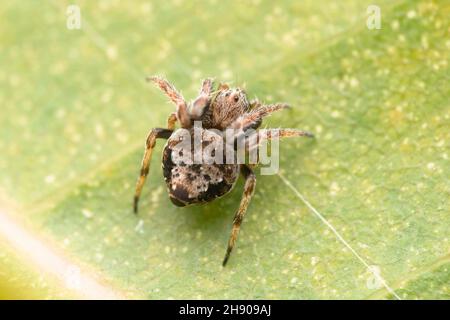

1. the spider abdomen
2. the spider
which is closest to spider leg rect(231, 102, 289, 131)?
the spider

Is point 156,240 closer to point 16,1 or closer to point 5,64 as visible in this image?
point 5,64

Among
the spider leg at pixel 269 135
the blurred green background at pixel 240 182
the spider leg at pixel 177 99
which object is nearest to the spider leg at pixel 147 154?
the blurred green background at pixel 240 182

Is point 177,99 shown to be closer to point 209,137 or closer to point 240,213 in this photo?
point 209,137

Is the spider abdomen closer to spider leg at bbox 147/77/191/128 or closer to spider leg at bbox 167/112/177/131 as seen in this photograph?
spider leg at bbox 147/77/191/128

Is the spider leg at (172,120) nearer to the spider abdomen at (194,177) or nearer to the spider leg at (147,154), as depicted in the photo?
the spider leg at (147,154)

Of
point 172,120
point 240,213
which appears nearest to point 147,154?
point 172,120
